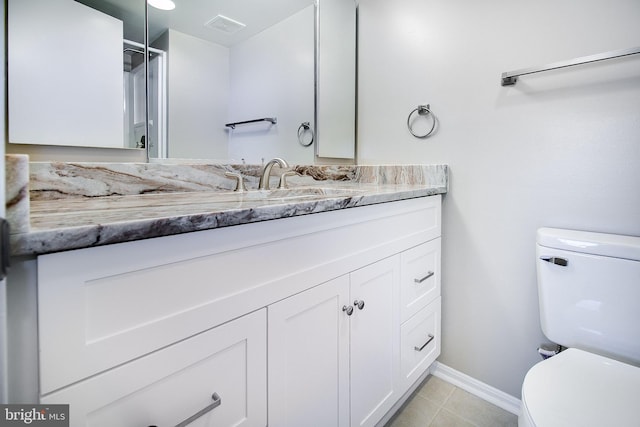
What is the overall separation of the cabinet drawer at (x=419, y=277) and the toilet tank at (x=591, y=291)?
0.40 meters

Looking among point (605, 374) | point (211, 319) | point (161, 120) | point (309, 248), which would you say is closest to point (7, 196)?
point (211, 319)

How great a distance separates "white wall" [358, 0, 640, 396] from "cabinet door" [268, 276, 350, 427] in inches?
31.7

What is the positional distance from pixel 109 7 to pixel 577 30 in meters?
1.59

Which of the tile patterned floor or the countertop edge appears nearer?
the countertop edge

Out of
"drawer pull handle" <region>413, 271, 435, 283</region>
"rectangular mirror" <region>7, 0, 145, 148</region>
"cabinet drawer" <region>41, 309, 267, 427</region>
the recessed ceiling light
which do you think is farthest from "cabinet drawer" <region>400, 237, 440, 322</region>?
the recessed ceiling light

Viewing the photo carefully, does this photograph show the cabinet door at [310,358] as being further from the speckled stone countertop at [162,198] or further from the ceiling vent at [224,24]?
the ceiling vent at [224,24]

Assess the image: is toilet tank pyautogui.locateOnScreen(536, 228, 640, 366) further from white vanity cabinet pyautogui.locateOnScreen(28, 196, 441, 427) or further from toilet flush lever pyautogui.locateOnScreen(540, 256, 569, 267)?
white vanity cabinet pyautogui.locateOnScreen(28, 196, 441, 427)

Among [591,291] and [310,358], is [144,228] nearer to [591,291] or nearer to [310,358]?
[310,358]

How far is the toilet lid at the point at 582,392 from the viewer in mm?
744

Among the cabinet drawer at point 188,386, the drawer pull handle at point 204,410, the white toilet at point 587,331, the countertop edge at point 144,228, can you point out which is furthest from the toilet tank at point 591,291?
the drawer pull handle at point 204,410

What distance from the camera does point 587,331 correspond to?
42.3 inches

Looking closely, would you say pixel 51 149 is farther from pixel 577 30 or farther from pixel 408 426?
pixel 577 30

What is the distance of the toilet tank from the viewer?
1008mm

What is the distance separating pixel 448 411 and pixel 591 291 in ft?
2.47
